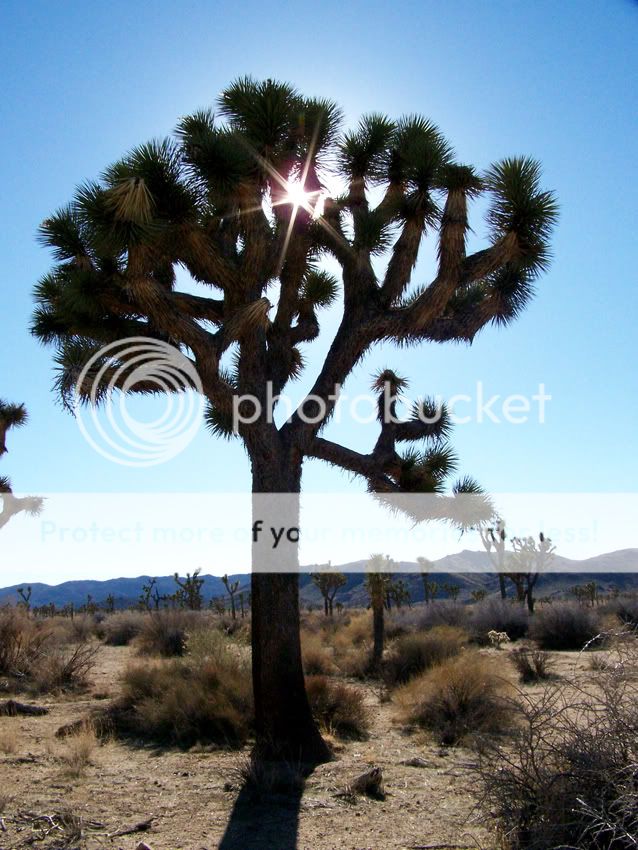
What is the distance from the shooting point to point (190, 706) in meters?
8.36

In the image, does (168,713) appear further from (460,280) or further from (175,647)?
(175,647)

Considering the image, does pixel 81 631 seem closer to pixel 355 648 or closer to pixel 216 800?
→ pixel 355 648

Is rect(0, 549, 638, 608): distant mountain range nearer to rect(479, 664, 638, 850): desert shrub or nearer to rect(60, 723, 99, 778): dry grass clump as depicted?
rect(60, 723, 99, 778): dry grass clump

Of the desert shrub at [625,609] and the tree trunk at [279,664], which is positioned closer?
the tree trunk at [279,664]

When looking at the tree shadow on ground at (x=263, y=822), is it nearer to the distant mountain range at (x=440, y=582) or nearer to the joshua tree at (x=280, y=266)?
the joshua tree at (x=280, y=266)

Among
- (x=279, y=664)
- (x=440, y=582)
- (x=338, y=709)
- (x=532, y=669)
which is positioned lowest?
(x=440, y=582)

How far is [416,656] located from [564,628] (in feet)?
20.9

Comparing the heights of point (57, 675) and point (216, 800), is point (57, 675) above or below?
above

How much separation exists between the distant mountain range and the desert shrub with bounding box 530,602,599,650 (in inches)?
256

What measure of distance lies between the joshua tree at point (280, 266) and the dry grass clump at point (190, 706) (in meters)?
1.25

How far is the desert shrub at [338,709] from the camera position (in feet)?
28.0

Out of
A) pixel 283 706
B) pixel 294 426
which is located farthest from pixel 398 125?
pixel 283 706

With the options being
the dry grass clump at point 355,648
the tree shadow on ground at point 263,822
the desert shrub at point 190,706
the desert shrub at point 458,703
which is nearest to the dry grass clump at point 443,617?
the dry grass clump at point 355,648

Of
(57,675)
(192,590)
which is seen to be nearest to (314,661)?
(57,675)
